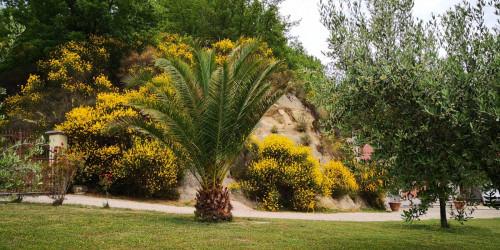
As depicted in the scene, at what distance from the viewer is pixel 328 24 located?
24.6 ft

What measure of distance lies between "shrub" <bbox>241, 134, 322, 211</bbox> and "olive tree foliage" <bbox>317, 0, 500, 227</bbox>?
11463 millimetres

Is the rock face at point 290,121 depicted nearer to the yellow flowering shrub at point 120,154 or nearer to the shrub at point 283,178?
the shrub at point 283,178

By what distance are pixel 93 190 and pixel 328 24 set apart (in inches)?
518

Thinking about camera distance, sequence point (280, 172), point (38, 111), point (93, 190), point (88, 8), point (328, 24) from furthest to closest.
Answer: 1. point (88, 8)
2. point (38, 111)
3. point (280, 172)
4. point (93, 190)
5. point (328, 24)

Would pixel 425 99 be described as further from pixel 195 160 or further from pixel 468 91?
pixel 195 160

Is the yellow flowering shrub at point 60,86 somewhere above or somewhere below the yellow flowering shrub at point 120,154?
above

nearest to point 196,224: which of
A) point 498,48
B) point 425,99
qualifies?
point 425,99

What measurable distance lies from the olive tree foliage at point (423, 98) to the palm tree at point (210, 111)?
4.44 metres

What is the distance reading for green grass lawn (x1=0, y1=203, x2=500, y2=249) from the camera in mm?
7836

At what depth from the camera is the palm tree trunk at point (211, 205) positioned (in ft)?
37.8

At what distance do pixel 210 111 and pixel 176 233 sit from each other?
3369 mm

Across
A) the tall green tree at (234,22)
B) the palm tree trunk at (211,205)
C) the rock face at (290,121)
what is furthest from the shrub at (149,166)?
the tall green tree at (234,22)

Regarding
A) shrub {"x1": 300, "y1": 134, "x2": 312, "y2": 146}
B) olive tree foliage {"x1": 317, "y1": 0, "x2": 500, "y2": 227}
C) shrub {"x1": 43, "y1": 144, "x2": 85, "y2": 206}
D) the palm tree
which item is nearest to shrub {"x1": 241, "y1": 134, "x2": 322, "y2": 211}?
shrub {"x1": 300, "y1": 134, "x2": 312, "y2": 146}

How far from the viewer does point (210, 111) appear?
10914 millimetres
